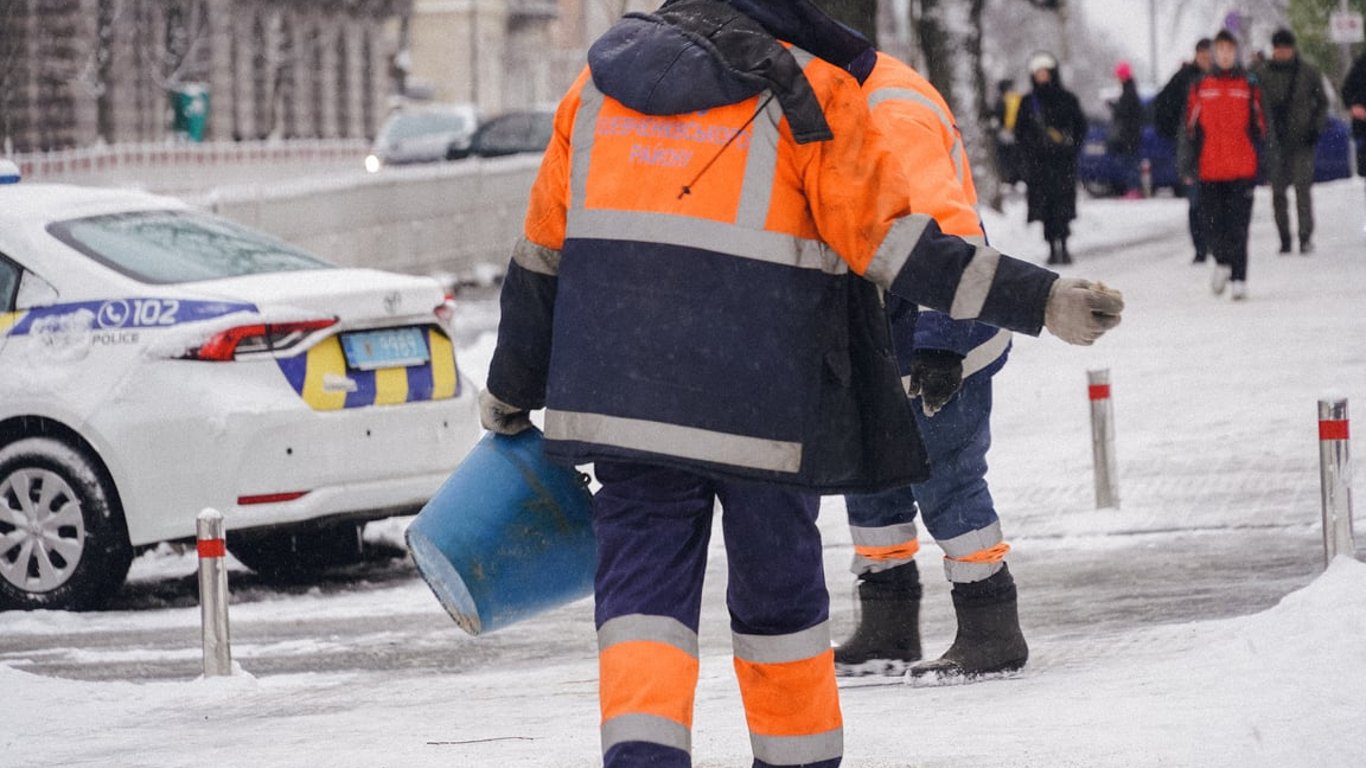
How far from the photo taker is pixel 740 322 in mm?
4375

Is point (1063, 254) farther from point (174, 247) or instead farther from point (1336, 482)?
point (1336, 482)

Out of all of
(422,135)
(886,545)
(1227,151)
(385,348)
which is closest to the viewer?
(886,545)

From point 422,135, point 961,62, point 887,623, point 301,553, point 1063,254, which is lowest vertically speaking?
point 301,553

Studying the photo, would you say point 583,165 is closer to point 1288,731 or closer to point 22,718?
point 1288,731

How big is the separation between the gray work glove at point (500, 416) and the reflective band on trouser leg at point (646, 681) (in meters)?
0.66

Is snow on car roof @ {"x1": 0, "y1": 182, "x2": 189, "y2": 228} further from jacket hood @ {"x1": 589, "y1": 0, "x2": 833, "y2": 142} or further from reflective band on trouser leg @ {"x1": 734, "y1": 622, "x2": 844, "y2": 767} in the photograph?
reflective band on trouser leg @ {"x1": 734, "y1": 622, "x2": 844, "y2": 767}

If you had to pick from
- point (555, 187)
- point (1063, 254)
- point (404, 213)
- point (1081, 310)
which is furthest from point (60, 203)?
point (404, 213)

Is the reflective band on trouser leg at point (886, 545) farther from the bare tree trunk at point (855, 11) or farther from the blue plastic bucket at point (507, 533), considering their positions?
the bare tree trunk at point (855, 11)

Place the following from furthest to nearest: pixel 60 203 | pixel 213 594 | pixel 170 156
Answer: pixel 170 156 → pixel 60 203 → pixel 213 594

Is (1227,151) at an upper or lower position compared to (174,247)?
upper

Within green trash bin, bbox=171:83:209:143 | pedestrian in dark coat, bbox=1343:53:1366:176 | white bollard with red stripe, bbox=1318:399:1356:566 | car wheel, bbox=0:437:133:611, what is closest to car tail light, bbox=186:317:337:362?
car wheel, bbox=0:437:133:611

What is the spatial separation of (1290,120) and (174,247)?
14178mm

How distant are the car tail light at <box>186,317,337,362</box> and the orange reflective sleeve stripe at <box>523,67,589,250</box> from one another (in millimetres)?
4032

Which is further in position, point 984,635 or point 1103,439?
point 1103,439
